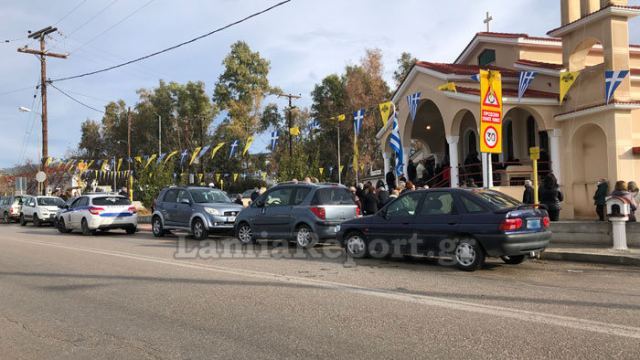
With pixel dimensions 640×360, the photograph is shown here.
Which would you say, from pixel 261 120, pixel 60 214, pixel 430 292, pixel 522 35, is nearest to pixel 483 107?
pixel 430 292

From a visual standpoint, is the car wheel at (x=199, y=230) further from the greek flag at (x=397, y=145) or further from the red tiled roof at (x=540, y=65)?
the red tiled roof at (x=540, y=65)

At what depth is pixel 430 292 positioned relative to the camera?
7.47 metres

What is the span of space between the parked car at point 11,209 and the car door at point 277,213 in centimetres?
2018

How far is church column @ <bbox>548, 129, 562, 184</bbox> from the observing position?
18.7 m

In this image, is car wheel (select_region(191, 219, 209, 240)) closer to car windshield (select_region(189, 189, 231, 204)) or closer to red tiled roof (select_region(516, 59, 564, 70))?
car windshield (select_region(189, 189, 231, 204))

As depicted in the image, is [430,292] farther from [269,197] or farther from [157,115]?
[157,115]

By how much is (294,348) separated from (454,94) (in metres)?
15.9

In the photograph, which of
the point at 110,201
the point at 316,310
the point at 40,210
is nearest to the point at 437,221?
the point at 316,310

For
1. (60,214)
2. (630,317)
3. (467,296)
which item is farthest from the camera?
(60,214)

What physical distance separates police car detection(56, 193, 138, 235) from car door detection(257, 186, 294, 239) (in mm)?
7646

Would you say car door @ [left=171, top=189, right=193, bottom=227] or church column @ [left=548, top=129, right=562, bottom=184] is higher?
church column @ [left=548, top=129, right=562, bottom=184]

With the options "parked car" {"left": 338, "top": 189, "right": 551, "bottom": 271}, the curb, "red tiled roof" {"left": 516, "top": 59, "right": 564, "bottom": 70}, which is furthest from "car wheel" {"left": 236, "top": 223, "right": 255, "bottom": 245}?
"red tiled roof" {"left": 516, "top": 59, "right": 564, "bottom": 70}

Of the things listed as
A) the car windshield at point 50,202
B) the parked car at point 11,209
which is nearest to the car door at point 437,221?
the car windshield at point 50,202

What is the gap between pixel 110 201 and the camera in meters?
19.4
